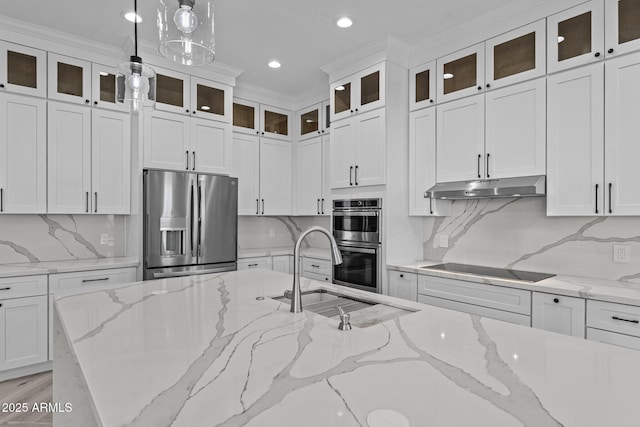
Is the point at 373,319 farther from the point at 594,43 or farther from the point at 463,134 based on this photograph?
the point at 594,43

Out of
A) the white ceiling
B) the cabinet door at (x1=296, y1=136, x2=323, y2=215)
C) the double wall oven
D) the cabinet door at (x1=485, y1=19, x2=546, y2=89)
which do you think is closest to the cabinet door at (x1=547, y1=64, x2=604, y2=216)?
the cabinet door at (x1=485, y1=19, x2=546, y2=89)

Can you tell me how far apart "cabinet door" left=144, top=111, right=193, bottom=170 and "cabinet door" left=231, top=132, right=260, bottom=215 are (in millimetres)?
743

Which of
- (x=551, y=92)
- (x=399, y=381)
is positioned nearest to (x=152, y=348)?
(x=399, y=381)

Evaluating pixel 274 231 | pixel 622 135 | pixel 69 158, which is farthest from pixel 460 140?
pixel 69 158

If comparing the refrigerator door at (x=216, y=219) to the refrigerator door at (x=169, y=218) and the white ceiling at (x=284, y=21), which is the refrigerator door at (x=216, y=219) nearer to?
the refrigerator door at (x=169, y=218)

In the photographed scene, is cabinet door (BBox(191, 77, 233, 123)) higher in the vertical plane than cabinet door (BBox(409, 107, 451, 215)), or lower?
higher

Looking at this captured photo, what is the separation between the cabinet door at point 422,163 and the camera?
3.32 m

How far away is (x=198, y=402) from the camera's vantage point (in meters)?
0.80

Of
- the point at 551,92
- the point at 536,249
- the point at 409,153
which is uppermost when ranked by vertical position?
the point at 551,92

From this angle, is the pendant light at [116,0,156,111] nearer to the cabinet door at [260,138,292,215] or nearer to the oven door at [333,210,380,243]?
the oven door at [333,210,380,243]

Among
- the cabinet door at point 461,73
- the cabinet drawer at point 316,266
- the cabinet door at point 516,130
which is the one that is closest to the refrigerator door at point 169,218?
the cabinet drawer at point 316,266

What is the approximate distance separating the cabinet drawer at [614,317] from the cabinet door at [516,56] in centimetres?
160

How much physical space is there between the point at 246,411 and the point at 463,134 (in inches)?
114

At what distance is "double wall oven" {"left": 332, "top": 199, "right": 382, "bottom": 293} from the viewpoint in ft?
11.1
